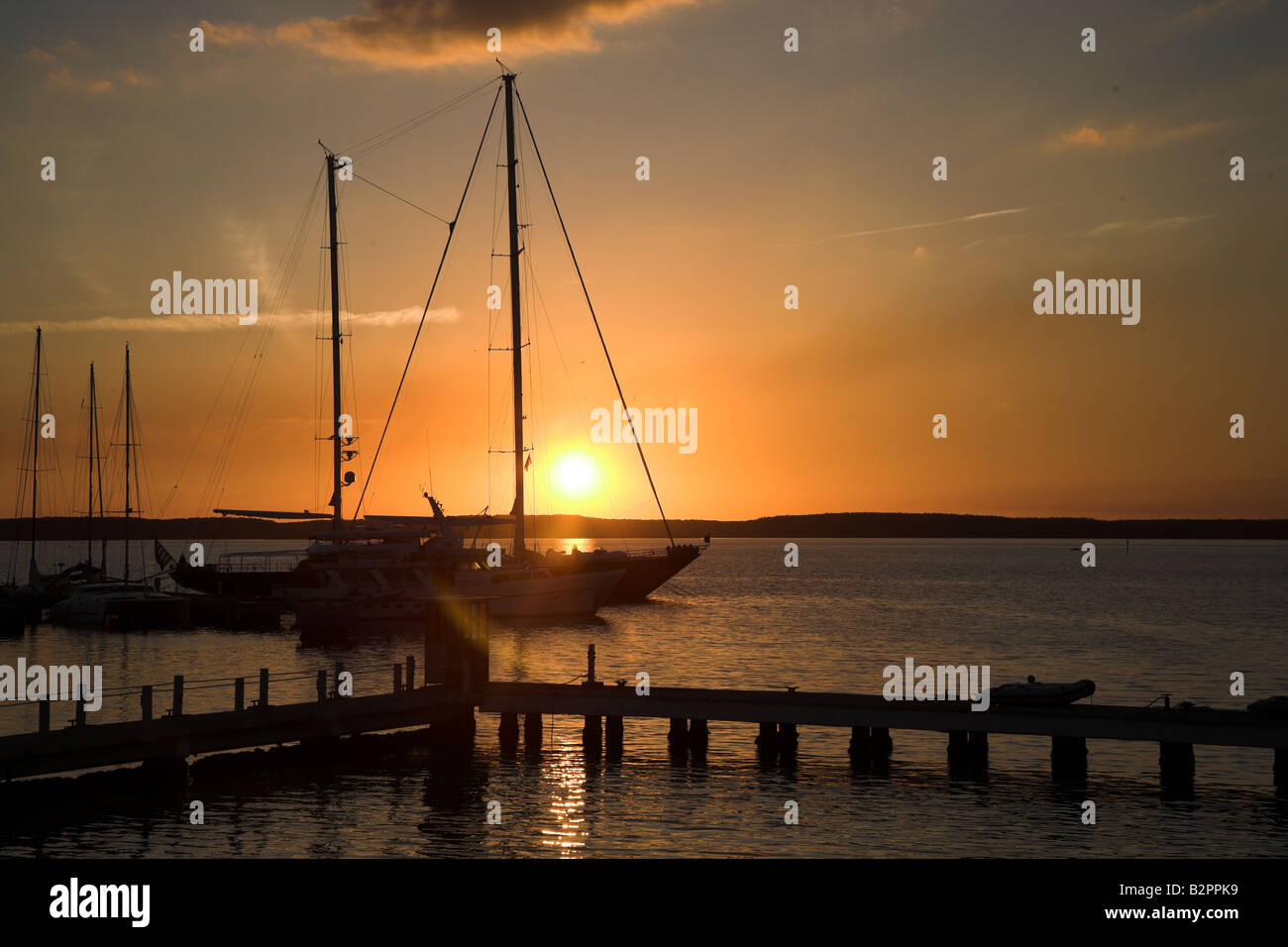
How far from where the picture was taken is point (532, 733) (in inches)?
1271

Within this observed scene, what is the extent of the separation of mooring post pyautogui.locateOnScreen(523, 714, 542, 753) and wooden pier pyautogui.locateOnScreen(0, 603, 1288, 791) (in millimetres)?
40

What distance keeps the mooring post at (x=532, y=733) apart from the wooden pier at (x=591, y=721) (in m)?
0.04

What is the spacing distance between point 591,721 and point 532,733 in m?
1.90

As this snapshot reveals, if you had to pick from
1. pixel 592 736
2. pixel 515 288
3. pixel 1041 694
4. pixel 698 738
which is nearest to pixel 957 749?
pixel 1041 694

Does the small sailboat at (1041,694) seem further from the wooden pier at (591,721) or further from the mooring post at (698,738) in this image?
the mooring post at (698,738)

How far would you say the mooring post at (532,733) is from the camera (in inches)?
1261

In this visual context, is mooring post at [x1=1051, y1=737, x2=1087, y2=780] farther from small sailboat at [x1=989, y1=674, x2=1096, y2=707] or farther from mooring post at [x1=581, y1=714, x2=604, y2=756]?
mooring post at [x1=581, y1=714, x2=604, y2=756]

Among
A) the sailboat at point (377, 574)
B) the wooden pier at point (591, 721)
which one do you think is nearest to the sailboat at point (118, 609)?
the sailboat at point (377, 574)

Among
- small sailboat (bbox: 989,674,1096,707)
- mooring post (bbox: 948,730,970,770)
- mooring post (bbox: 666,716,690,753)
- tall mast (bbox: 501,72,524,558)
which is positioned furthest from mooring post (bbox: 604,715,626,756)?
tall mast (bbox: 501,72,524,558)

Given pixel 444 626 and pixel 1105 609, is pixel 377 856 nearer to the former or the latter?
pixel 444 626

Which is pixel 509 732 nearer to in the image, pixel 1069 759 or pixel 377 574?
pixel 1069 759

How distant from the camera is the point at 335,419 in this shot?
2803 inches
